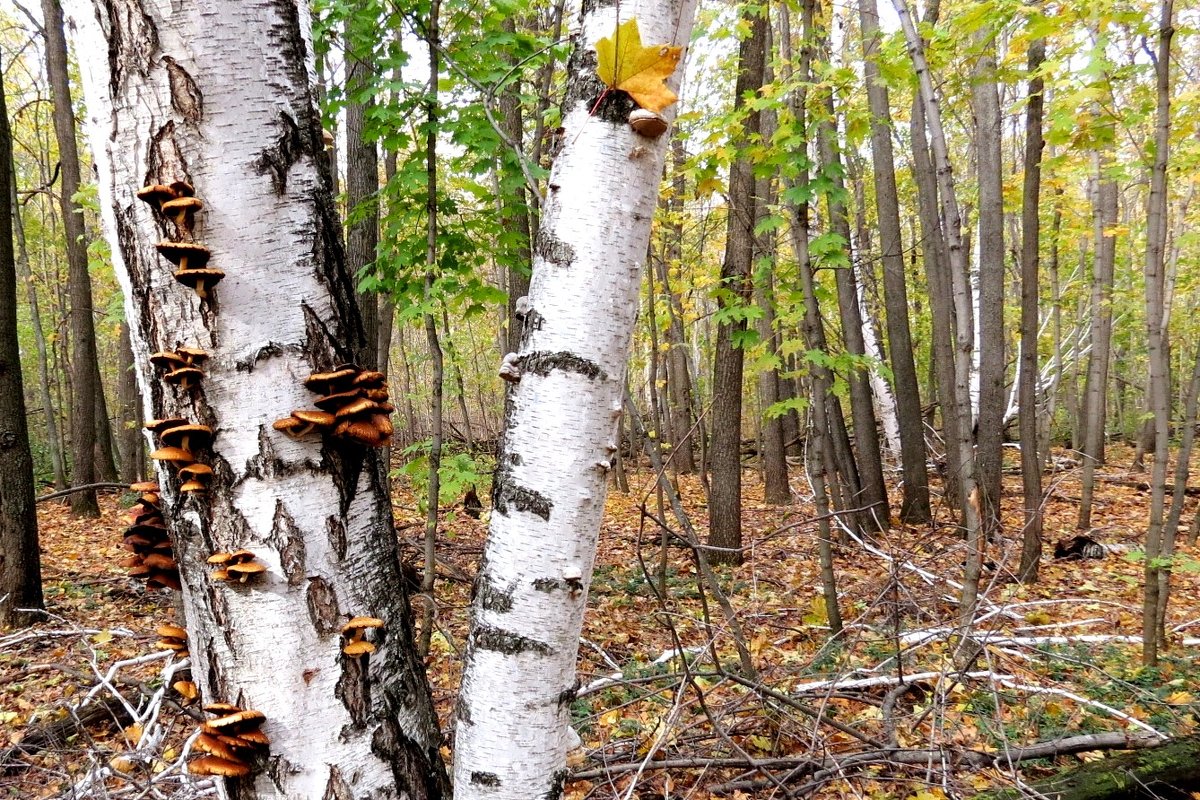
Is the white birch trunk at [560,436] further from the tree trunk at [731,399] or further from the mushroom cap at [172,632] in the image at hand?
the tree trunk at [731,399]

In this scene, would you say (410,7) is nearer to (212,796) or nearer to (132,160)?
(132,160)

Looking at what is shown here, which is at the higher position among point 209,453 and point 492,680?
point 209,453

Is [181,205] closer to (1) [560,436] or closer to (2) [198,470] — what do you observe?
(2) [198,470]

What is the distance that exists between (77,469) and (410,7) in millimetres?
Answer: 9979

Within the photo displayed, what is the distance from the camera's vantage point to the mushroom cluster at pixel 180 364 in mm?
1107

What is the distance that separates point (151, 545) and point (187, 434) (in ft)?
1.09

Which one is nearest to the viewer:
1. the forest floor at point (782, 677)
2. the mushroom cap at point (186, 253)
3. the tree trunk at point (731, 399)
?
the mushroom cap at point (186, 253)

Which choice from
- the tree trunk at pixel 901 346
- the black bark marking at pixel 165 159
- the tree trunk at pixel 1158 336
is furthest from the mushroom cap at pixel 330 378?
the tree trunk at pixel 901 346

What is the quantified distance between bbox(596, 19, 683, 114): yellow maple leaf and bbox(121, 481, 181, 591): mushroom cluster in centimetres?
120

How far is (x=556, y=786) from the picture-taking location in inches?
→ 52.2

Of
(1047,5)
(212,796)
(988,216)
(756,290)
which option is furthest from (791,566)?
(212,796)

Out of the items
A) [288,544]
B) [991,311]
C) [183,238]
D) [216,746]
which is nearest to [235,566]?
[288,544]

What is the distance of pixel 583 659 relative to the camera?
15.4 ft

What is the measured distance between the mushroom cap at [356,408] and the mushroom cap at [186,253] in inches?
13.3
